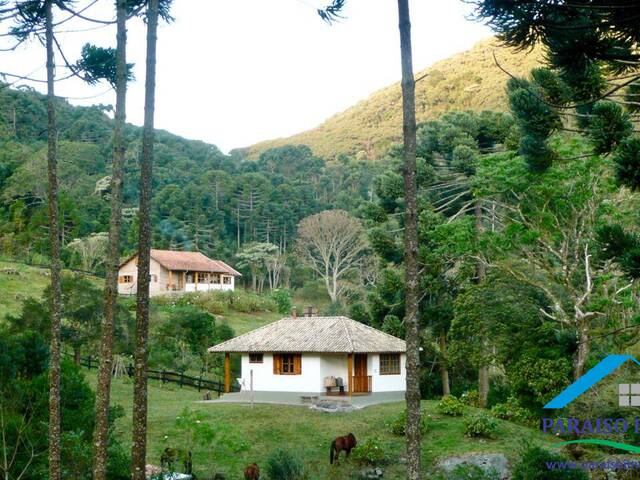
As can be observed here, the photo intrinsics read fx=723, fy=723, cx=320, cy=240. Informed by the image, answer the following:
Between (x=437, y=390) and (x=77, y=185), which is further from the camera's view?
(x=77, y=185)

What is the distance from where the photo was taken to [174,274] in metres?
51.9

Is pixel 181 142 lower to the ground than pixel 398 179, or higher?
higher

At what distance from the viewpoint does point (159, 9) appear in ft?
35.1

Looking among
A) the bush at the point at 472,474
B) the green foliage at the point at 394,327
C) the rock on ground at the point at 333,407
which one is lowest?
the bush at the point at 472,474

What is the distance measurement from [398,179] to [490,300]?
16.5 ft

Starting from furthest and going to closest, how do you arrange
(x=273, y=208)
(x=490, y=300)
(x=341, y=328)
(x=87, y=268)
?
(x=273, y=208)
(x=87, y=268)
(x=341, y=328)
(x=490, y=300)

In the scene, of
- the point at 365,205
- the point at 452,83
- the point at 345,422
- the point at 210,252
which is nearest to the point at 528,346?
the point at 345,422

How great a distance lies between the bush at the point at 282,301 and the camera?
52.4 m

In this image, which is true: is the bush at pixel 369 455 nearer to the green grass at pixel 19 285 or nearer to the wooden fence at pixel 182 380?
the wooden fence at pixel 182 380

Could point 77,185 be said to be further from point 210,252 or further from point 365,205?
point 365,205

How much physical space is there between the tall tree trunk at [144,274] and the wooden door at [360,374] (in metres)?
19.0

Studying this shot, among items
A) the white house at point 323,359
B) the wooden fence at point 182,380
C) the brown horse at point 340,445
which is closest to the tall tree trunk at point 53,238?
the brown horse at point 340,445

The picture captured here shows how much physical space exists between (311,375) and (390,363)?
3434 mm

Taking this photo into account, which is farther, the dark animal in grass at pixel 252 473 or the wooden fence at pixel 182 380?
the wooden fence at pixel 182 380
